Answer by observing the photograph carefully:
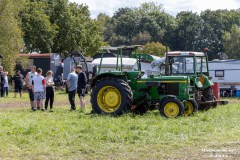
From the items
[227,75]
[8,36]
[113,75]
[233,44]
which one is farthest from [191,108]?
[233,44]

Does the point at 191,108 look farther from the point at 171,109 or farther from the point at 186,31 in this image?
the point at 186,31

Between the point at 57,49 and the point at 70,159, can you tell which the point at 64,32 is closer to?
the point at 57,49

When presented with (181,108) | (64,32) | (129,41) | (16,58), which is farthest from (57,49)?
(181,108)

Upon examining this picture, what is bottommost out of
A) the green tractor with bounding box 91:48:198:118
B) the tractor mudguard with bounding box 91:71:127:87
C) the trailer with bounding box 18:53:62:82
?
the green tractor with bounding box 91:48:198:118

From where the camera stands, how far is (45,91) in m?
18.8

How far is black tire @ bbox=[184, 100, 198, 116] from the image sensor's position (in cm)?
1614

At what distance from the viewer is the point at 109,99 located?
1656 centimetres

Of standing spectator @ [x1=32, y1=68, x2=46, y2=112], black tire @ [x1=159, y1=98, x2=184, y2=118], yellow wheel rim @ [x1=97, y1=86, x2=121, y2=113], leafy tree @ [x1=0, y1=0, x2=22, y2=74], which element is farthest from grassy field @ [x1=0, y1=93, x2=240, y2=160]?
leafy tree @ [x1=0, y1=0, x2=22, y2=74]

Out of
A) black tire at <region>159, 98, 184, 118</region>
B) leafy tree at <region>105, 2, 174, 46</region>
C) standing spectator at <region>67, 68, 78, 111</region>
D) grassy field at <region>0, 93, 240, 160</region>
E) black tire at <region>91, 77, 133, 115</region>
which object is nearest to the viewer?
grassy field at <region>0, 93, 240, 160</region>

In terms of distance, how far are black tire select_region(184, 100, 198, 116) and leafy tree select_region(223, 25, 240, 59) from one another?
62858mm

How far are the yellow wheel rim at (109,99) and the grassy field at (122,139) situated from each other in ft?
5.97

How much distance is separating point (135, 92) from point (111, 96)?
780mm

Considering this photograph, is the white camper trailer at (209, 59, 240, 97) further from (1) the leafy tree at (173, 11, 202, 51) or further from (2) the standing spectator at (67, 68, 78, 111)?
(1) the leafy tree at (173, 11, 202, 51)

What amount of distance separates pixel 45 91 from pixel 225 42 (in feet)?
213
